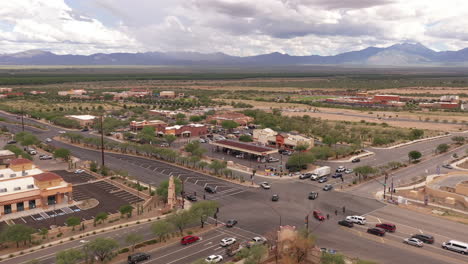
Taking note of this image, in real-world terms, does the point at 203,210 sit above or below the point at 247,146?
below

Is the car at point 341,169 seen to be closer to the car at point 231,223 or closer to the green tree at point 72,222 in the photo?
the car at point 231,223

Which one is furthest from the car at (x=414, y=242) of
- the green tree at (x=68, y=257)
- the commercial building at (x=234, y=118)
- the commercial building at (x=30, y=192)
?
the commercial building at (x=234, y=118)

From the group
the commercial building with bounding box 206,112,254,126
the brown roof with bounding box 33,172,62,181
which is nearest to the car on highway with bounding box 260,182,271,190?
the brown roof with bounding box 33,172,62,181

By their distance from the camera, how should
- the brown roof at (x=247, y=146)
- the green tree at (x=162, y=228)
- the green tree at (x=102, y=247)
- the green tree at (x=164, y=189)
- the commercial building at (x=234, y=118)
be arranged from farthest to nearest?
the commercial building at (x=234, y=118), the brown roof at (x=247, y=146), the green tree at (x=164, y=189), the green tree at (x=162, y=228), the green tree at (x=102, y=247)

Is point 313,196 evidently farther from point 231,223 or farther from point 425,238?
point 425,238

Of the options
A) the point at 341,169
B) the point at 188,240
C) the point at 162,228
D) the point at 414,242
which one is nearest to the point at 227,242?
the point at 188,240

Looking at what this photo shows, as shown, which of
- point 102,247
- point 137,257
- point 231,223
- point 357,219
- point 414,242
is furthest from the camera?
point 357,219

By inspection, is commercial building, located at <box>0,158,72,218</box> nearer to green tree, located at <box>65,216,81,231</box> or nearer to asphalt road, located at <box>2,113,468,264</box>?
green tree, located at <box>65,216,81,231</box>
